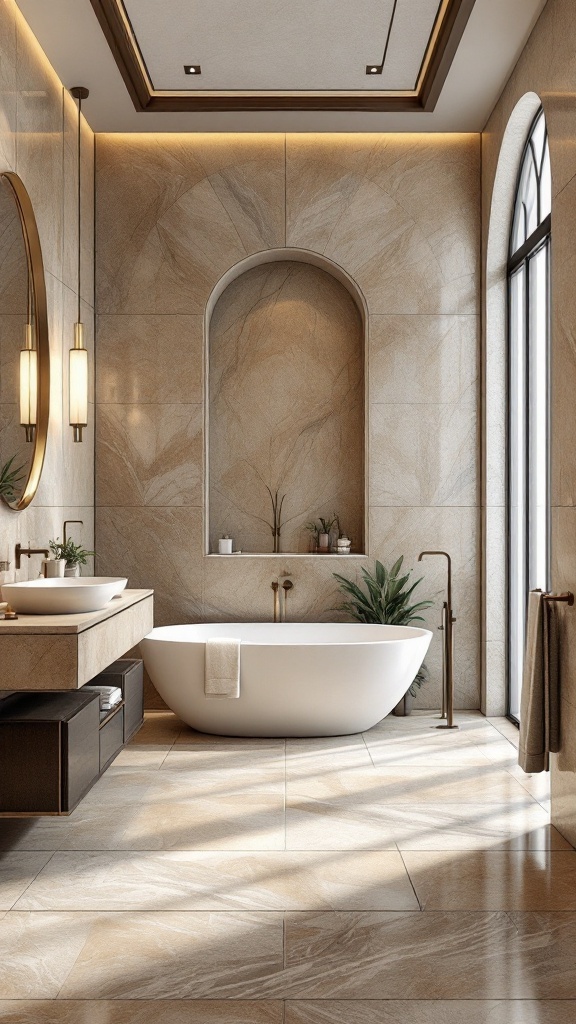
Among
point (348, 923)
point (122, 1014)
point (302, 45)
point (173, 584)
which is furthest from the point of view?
point (173, 584)

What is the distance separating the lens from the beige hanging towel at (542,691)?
3320mm

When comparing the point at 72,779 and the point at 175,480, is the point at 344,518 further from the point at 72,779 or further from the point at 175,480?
the point at 72,779

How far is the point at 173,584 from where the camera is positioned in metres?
5.32

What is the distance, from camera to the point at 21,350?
3.84 m

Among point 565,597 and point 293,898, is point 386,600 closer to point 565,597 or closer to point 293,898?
point 565,597

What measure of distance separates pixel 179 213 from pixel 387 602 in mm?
2531

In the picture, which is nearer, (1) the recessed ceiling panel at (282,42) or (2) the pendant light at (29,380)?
(2) the pendant light at (29,380)

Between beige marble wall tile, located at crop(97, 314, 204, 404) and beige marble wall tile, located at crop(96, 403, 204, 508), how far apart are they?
87 mm

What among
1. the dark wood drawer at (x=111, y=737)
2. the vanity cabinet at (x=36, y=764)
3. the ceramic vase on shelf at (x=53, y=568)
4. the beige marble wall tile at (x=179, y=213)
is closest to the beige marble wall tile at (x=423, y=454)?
the beige marble wall tile at (x=179, y=213)

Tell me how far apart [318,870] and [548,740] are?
994 millimetres

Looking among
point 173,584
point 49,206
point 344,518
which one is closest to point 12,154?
point 49,206

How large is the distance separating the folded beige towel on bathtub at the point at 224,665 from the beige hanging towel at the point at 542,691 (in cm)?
155

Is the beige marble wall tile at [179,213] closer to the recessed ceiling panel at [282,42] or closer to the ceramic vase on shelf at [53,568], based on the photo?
the recessed ceiling panel at [282,42]

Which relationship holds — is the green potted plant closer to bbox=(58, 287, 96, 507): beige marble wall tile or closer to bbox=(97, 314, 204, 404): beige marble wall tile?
bbox=(58, 287, 96, 507): beige marble wall tile
